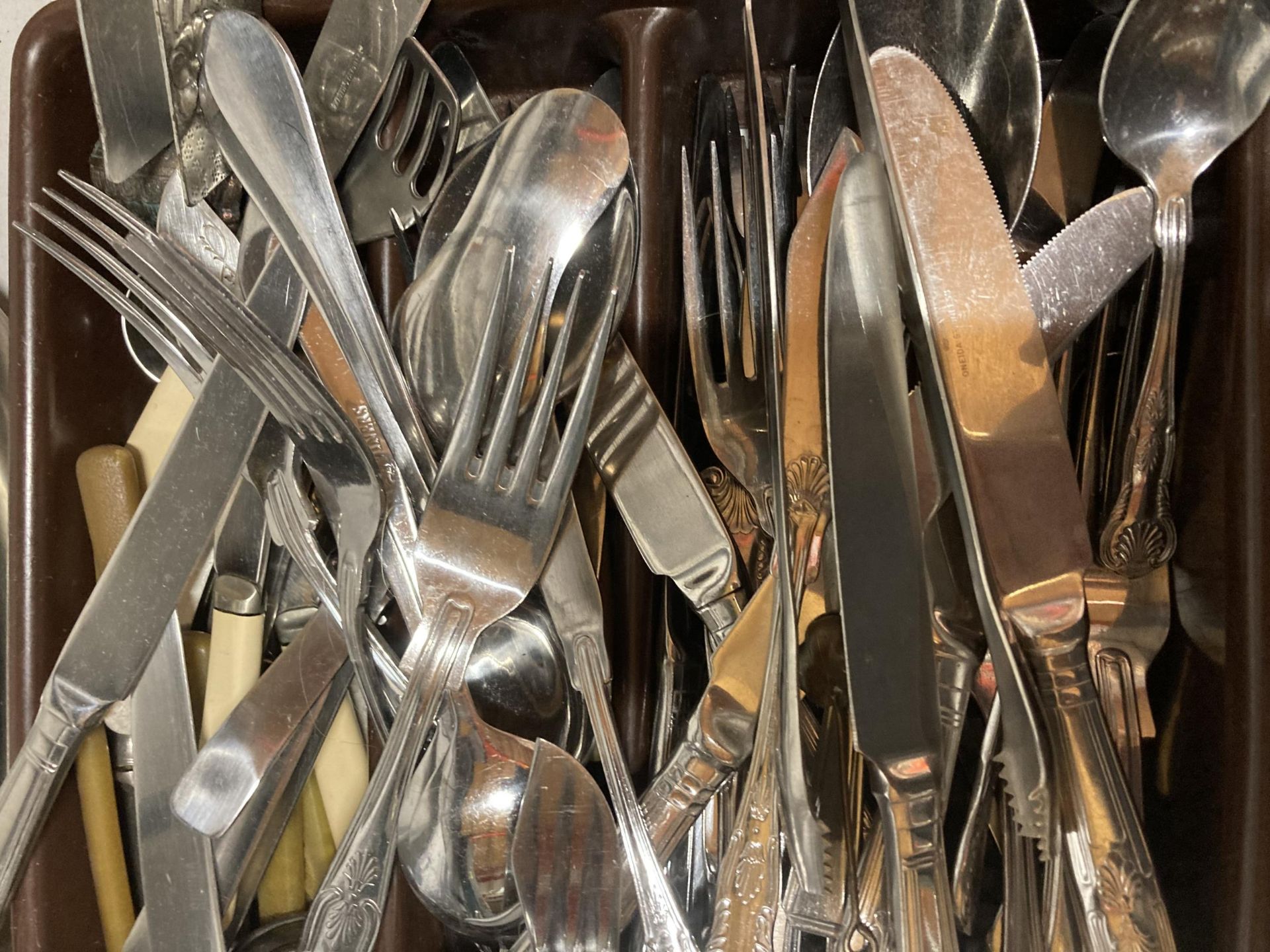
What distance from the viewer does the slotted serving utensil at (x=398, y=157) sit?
520mm

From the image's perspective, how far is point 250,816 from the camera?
48 cm

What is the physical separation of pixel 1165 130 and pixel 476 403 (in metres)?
0.39

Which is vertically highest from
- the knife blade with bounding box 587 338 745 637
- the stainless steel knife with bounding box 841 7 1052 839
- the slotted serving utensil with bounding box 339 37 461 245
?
the slotted serving utensil with bounding box 339 37 461 245

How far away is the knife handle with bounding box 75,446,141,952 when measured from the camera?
1.62ft

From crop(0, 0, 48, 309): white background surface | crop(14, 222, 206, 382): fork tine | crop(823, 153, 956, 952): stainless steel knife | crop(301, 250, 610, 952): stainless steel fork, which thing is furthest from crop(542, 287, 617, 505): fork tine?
crop(0, 0, 48, 309): white background surface

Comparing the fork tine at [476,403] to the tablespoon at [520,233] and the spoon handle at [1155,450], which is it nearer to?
the tablespoon at [520,233]

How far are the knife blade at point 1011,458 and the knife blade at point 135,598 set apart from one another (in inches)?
14.6

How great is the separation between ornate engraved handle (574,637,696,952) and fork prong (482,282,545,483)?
11 cm

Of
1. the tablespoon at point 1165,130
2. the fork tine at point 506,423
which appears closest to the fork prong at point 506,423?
the fork tine at point 506,423

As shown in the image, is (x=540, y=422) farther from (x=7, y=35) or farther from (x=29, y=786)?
(x=7, y=35)

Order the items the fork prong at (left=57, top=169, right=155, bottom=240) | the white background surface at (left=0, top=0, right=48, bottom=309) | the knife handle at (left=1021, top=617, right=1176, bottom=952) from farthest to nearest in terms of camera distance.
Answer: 1. the white background surface at (left=0, top=0, right=48, bottom=309)
2. the fork prong at (left=57, top=169, right=155, bottom=240)
3. the knife handle at (left=1021, top=617, right=1176, bottom=952)

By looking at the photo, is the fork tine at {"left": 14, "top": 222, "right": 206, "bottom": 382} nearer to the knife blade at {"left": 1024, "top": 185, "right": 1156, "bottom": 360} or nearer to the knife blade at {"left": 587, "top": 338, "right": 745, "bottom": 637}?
the knife blade at {"left": 587, "top": 338, "right": 745, "bottom": 637}

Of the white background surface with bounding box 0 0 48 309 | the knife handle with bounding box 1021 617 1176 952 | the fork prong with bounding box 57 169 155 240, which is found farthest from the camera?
the white background surface with bounding box 0 0 48 309

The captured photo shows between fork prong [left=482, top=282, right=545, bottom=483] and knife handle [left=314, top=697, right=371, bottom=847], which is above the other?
fork prong [left=482, top=282, right=545, bottom=483]
